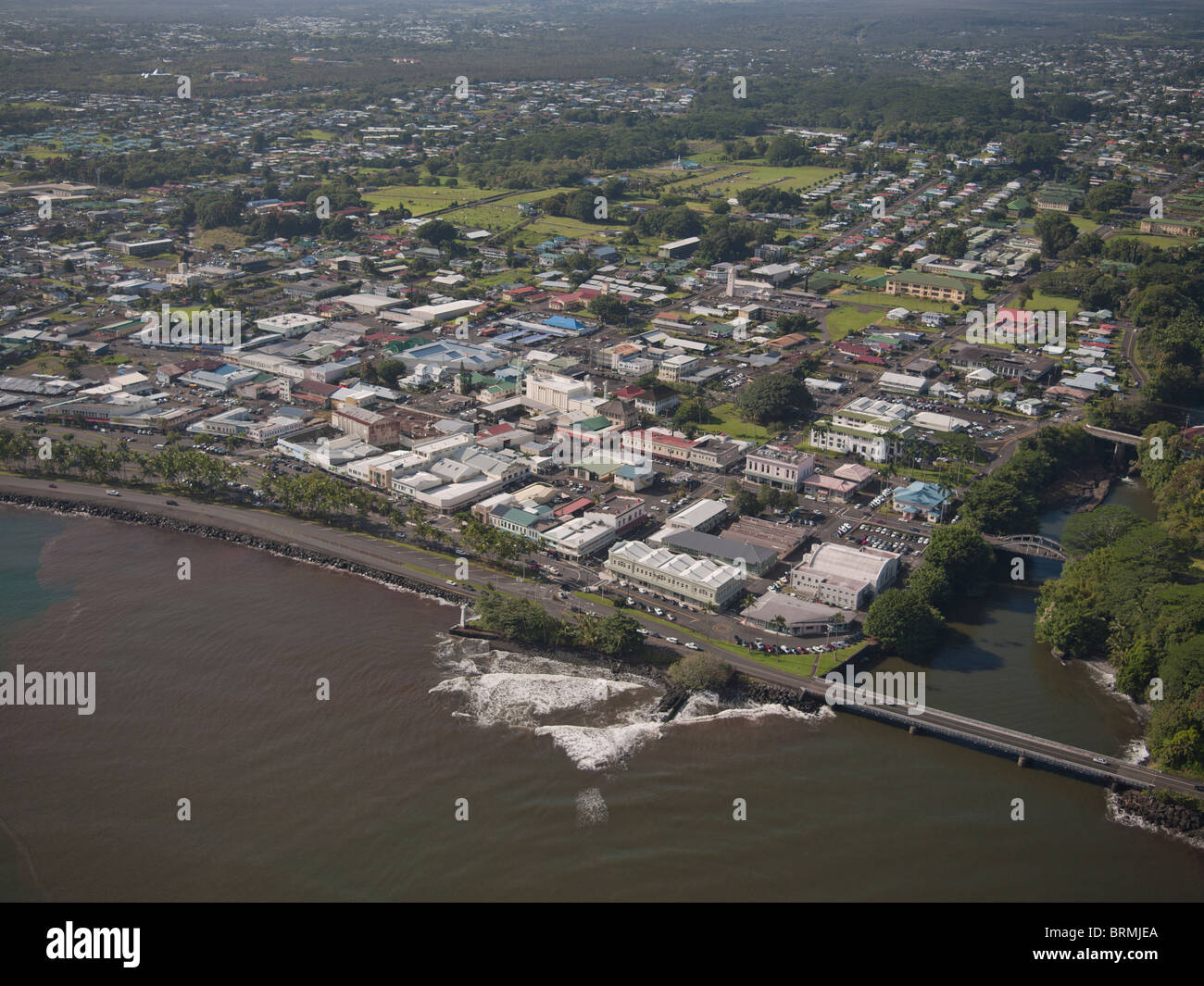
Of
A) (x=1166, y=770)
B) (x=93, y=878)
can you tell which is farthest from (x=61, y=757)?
(x=1166, y=770)

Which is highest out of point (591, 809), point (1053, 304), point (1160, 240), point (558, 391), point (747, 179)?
point (747, 179)

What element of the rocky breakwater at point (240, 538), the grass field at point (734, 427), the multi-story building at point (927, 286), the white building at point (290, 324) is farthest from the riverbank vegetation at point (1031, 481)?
the white building at point (290, 324)

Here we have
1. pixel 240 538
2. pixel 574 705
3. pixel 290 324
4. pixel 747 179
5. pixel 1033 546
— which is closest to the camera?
pixel 574 705

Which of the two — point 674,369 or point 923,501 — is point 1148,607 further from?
point 674,369

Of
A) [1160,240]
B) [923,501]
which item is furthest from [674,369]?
[1160,240]

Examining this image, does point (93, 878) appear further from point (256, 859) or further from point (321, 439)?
point (321, 439)

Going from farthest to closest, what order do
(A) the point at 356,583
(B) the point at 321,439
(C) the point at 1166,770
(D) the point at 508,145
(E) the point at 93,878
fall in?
(D) the point at 508,145
(B) the point at 321,439
(A) the point at 356,583
(C) the point at 1166,770
(E) the point at 93,878
